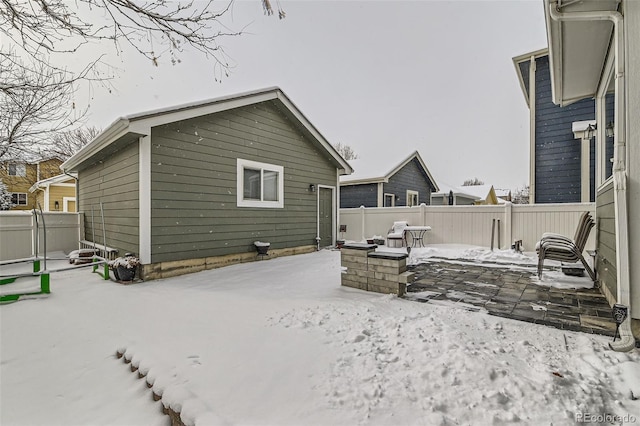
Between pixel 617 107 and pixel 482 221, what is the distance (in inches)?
235

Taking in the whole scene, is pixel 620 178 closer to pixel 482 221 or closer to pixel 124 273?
pixel 482 221

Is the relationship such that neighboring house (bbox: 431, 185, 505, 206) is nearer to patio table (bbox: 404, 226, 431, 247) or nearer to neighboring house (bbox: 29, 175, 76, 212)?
patio table (bbox: 404, 226, 431, 247)

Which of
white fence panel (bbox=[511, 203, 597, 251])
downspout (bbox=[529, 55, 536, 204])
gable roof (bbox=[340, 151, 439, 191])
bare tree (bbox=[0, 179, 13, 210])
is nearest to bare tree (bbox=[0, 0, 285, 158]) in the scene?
white fence panel (bbox=[511, 203, 597, 251])

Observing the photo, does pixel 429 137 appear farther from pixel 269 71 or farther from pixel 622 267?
pixel 622 267

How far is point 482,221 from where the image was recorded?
328 inches

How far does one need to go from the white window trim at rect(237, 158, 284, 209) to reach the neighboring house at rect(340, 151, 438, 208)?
577 centimetres

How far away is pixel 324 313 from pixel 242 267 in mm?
3412

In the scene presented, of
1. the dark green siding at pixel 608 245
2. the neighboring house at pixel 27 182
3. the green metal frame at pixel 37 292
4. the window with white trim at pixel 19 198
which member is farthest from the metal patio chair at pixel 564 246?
the window with white trim at pixel 19 198

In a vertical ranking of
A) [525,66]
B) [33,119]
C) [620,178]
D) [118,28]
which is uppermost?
[525,66]

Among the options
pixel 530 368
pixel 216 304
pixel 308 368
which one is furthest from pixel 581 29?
pixel 216 304

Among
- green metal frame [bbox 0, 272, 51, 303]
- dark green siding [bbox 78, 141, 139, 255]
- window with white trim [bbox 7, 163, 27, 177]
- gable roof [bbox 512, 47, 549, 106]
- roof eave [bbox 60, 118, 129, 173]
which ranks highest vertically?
gable roof [bbox 512, 47, 549, 106]

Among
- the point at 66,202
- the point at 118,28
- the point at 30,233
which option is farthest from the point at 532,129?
the point at 66,202

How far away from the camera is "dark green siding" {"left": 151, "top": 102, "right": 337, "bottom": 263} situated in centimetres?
523

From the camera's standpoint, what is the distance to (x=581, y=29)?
3307 mm
